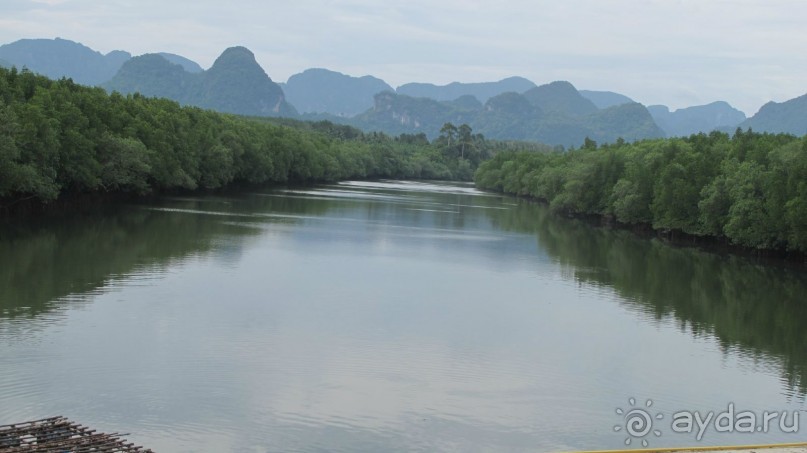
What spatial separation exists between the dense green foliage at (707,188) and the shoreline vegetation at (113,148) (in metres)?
31.4

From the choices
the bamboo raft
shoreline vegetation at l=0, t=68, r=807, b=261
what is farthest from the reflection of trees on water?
the bamboo raft

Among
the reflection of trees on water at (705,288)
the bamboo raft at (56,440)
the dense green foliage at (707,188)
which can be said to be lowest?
the reflection of trees on water at (705,288)

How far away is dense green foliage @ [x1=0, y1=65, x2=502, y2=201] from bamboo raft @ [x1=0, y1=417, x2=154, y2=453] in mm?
29185

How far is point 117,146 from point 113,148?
0.90ft

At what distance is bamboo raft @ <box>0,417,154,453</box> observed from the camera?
12776mm

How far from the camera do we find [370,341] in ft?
78.1

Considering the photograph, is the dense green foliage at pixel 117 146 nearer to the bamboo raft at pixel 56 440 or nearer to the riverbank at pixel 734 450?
the bamboo raft at pixel 56 440

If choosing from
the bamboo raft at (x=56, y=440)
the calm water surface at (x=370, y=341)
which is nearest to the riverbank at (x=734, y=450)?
the calm water surface at (x=370, y=341)

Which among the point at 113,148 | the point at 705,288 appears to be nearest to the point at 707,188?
the point at 705,288

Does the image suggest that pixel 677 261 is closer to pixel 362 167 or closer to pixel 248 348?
pixel 248 348

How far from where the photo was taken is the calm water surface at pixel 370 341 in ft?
56.4

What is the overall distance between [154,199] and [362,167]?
81017 mm

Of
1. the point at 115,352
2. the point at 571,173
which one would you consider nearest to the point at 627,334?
the point at 115,352

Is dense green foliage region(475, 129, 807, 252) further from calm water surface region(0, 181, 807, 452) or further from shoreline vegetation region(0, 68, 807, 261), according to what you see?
calm water surface region(0, 181, 807, 452)
